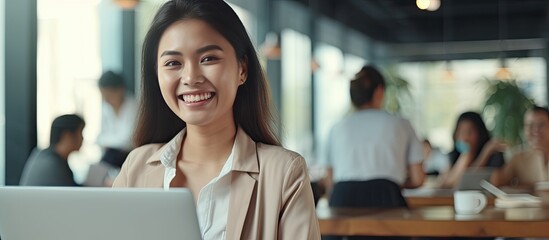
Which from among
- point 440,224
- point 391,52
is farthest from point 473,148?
point 391,52

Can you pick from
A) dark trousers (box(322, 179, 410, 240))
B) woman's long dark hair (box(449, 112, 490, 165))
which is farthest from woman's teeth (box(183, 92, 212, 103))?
woman's long dark hair (box(449, 112, 490, 165))

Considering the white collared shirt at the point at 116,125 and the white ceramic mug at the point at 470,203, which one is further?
the white collared shirt at the point at 116,125

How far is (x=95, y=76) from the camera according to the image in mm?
7418

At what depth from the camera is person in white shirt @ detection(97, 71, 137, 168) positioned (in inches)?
259

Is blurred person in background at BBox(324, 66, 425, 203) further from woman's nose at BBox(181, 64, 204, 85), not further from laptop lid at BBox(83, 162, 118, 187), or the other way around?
woman's nose at BBox(181, 64, 204, 85)

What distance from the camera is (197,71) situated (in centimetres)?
163

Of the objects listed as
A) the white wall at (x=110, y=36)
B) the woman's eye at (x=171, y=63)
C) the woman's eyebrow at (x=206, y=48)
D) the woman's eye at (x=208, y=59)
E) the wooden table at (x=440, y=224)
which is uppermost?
the white wall at (x=110, y=36)

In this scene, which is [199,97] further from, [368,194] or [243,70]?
[368,194]

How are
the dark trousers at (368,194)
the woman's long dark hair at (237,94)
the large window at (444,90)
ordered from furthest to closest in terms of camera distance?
the large window at (444,90), the dark trousers at (368,194), the woman's long dark hair at (237,94)

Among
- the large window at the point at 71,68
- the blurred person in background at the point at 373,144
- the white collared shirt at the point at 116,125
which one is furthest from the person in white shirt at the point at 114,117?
the blurred person in background at the point at 373,144

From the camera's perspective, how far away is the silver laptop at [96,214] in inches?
52.1

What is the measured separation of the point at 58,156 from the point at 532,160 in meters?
2.67

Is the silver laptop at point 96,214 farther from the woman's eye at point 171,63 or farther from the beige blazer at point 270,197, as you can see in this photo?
the woman's eye at point 171,63

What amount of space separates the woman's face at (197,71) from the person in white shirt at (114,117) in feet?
16.0
